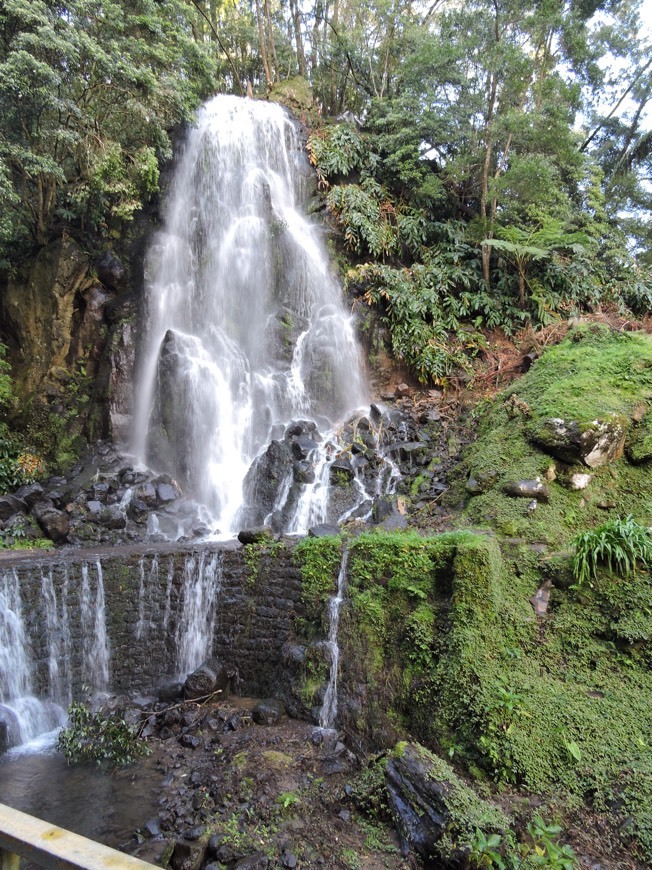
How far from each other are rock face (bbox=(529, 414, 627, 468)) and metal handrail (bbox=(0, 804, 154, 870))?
6680 mm

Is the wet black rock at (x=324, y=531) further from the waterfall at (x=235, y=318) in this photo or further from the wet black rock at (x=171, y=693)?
the wet black rock at (x=171, y=693)

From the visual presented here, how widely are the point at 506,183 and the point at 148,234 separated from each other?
8.98m

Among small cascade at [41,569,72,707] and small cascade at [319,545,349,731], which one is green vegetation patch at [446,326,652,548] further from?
small cascade at [41,569,72,707]

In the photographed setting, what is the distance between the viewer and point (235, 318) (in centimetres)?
1227

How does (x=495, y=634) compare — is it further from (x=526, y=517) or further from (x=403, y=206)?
(x=403, y=206)

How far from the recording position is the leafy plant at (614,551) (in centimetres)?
488

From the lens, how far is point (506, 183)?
37.0 ft

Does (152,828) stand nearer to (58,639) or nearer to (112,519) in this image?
(58,639)

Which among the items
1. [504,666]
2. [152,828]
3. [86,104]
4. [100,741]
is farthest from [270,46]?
[152,828]

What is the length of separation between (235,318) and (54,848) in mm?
11839

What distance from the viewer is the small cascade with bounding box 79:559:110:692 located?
6.73m

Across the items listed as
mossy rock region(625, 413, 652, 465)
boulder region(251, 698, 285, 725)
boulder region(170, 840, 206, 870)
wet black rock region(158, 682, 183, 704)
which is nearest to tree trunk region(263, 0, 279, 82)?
mossy rock region(625, 413, 652, 465)

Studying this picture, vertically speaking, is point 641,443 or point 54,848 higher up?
point 641,443

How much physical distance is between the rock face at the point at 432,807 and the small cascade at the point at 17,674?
4551 mm
